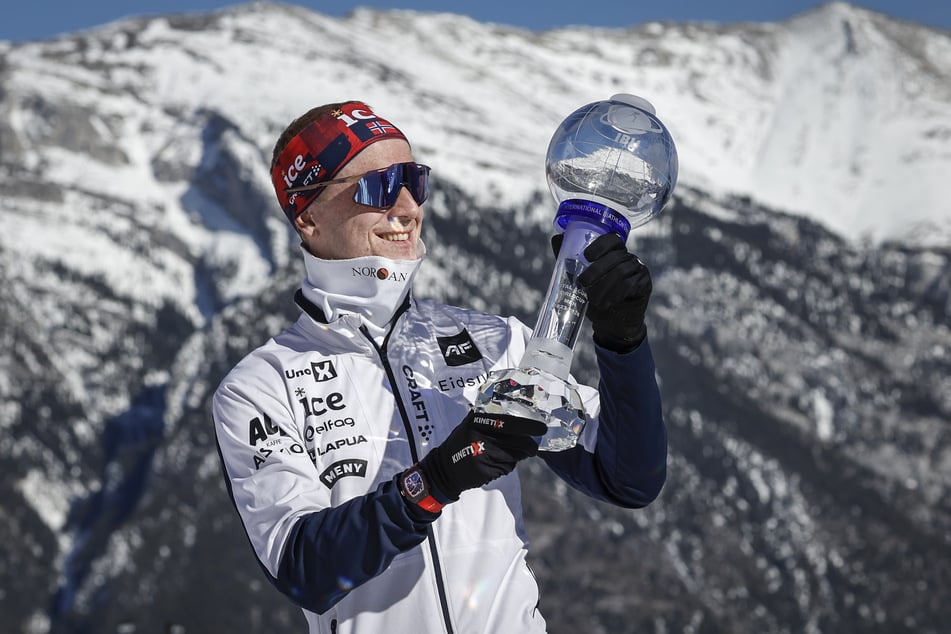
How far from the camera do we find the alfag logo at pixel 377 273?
4320 mm

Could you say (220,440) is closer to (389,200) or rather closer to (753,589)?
(389,200)

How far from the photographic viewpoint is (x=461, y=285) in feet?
630

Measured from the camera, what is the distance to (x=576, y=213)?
3.86 meters

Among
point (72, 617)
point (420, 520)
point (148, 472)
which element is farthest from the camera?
point (148, 472)

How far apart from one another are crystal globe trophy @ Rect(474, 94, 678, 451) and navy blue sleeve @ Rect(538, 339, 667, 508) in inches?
12.0

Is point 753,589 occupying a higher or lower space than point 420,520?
lower

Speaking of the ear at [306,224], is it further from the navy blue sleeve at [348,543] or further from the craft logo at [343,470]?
the navy blue sleeve at [348,543]

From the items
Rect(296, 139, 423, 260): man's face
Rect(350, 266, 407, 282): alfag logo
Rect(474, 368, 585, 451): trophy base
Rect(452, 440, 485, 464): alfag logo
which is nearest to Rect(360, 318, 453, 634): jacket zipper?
Rect(350, 266, 407, 282): alfag logo

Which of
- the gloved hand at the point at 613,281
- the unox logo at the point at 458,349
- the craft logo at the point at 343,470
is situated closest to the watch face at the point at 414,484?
the craft logo at the point at 343,470

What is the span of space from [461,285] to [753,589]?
7255cm

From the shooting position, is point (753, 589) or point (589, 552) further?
point (753, 589)

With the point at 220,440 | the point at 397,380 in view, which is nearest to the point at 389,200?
the point at 397,380

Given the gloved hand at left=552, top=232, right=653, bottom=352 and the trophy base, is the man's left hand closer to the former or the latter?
the gloved hand at left=552, top=232, right=653, bottom=352

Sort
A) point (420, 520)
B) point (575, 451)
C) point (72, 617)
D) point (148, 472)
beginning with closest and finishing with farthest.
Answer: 1. point (420, 520)
2. point (575, 451)
3. point (72, 617)
4. point (148, 472)
